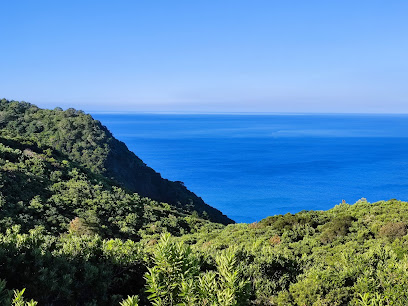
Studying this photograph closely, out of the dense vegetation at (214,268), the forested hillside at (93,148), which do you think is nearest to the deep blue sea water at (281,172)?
the forested hillside at (93,148)

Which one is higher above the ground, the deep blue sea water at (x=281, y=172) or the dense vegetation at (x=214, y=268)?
the dense vegetation at (x=214, y=268)

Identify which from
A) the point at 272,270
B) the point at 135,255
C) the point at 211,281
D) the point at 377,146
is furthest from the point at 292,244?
the point at 377,146

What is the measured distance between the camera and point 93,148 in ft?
166

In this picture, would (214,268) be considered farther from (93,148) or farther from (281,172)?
(281,172)

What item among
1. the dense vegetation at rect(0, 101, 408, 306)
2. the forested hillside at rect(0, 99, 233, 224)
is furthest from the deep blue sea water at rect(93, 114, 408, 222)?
the dense vegetation at rect(0, 101, 408, 306)

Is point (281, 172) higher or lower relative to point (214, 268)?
lower

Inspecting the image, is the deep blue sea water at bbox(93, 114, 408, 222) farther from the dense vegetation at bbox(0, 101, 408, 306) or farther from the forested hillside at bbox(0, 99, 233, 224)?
the dense vegetation at bbox(0, 101, 408, 306)

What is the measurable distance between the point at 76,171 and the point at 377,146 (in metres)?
135

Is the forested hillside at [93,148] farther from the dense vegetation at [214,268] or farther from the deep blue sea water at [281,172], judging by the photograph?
the dense vegetation at [214,268]

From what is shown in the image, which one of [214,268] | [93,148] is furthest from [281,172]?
[214,268]

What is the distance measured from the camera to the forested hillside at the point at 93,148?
49209mm

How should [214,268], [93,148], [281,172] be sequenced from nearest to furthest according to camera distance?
[214,268] < [93,148] < [281,172]

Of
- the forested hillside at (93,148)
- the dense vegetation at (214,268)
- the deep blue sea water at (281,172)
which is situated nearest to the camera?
the dense vegetation at (214,268)

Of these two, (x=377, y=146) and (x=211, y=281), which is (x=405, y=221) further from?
(x=377, y=146)
